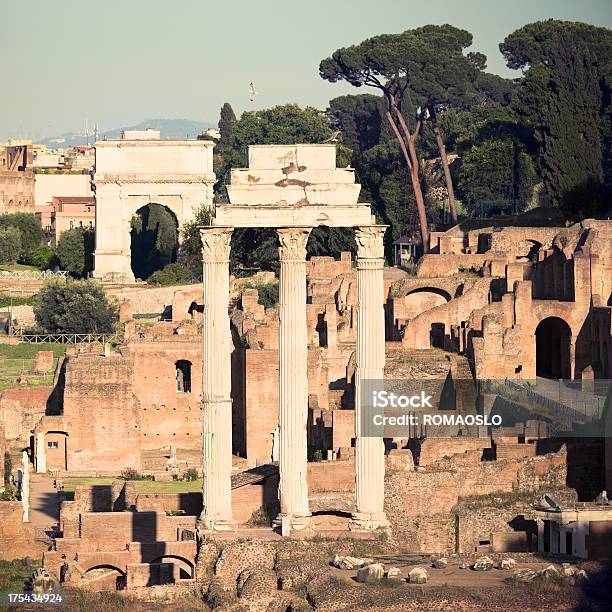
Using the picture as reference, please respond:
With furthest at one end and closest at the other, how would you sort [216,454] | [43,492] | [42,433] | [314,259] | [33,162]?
[33,162], [314,259], [42,433], [43,492], [216,454]

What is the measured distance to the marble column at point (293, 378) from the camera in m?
32.1

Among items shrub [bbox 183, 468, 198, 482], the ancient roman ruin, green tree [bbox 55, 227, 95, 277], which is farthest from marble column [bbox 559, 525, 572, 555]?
green tree [bbox 55, 227, 95, 277]

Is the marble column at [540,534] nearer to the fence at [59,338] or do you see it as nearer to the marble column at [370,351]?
the marble column at [370,351]

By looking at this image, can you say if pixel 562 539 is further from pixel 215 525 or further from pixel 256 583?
pixel 256 583

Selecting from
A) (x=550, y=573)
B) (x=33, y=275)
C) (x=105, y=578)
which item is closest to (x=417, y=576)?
(x=550, y=573)

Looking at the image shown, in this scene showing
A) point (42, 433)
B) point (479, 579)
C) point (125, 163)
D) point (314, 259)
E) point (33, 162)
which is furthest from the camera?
point (33, 162)

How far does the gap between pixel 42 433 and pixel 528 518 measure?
16.9 meters

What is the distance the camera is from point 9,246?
8662 centimetres

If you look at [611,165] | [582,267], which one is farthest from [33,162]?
[582,267]

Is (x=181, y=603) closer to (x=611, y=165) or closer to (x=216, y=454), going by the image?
(x=216, y=454)

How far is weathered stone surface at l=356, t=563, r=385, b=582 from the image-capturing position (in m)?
29.8

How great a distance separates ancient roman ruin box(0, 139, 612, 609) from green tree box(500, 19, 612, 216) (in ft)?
4.63

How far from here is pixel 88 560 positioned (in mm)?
34625

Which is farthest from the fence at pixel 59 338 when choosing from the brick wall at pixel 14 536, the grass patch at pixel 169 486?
the brick wall at pixel 14 536
